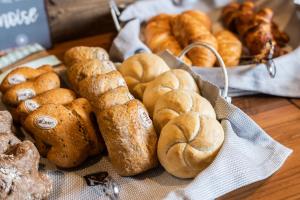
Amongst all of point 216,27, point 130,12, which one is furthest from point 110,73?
point 216,27

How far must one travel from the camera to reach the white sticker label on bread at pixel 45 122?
2.07 feet

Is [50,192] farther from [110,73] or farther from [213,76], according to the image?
[213,76]

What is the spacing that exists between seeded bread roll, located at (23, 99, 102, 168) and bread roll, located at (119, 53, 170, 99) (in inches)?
4.6

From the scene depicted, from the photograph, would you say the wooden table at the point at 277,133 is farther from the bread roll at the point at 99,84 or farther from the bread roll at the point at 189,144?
the bread roll at the point at 99,84

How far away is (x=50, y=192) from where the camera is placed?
0.59 metres

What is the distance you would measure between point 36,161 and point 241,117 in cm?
31

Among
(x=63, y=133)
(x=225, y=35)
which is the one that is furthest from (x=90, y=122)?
(x=225, y=35)

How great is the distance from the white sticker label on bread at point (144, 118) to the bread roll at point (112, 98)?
34 mm

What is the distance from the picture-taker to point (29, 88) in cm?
72

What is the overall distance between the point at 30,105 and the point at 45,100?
24 millimetres

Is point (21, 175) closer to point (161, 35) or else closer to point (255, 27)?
point (161, 35)

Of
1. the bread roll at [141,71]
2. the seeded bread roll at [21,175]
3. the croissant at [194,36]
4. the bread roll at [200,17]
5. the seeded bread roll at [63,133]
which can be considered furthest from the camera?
the bread roll at [200,17]

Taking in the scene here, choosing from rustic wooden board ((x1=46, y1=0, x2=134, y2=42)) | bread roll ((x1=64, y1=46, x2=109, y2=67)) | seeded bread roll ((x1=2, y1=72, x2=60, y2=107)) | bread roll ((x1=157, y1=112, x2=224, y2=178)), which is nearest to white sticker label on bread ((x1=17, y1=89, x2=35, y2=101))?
seeded bread roll ((x1=2, y1=72, x2=60, y2=107))

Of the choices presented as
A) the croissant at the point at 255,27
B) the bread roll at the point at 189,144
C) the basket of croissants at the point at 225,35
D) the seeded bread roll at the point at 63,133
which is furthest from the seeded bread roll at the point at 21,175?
the croissant at the point at 255,27
